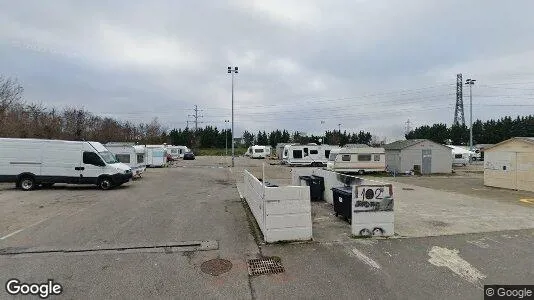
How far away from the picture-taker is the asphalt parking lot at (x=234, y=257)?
17.4 feet

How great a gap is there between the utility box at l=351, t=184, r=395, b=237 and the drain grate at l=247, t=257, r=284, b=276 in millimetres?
2518

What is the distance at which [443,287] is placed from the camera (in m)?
5.37

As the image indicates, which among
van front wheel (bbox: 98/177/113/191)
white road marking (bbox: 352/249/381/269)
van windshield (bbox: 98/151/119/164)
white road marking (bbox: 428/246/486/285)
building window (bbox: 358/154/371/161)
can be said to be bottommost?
white road marking (bbox: 428/246/486/285)

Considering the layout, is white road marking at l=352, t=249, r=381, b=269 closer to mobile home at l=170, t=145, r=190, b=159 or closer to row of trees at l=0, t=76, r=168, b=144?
row of trees at l=0, t=76, r=168, b=144

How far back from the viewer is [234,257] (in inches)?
266

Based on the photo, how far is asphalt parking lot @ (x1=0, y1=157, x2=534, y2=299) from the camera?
17.4 feet

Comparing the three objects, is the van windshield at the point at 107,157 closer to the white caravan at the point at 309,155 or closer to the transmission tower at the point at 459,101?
the white caravan at the point at 309,155

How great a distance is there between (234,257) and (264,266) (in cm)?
78

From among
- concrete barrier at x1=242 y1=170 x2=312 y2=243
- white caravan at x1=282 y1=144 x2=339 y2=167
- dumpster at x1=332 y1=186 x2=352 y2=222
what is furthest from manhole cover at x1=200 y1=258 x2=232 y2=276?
white caravan at x1=282 y1=144 x2=339 y2=167

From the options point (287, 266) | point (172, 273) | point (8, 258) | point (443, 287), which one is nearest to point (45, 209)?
point (8, 258)

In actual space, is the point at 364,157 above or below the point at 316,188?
above

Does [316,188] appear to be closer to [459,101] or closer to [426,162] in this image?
[426,162]

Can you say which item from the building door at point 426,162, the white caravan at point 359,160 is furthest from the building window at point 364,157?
the building door at point 426,162

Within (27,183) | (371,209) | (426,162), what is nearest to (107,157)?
(27,183)
